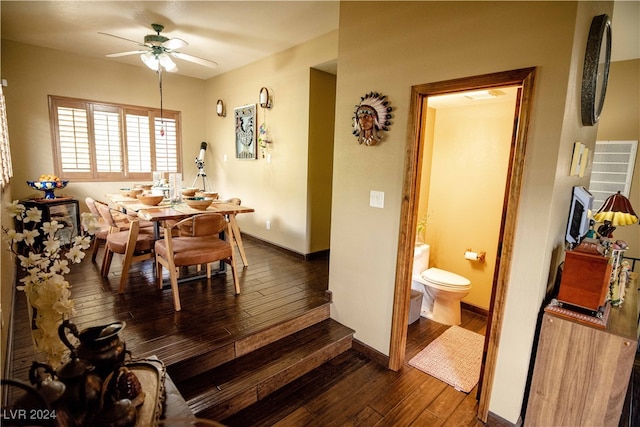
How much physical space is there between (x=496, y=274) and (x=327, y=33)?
2906 millimetres

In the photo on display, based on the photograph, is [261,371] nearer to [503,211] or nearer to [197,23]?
[503,211]

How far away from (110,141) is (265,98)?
8.36ft

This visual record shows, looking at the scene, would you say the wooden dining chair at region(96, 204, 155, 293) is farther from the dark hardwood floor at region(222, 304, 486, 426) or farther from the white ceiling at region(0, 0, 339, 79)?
the white ceiling at region(0, 0, 339, 79)

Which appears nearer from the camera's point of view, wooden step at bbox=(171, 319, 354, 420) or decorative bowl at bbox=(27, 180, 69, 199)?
wooden step at bbox=(171, 319, 354, 420)

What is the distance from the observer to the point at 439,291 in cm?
302

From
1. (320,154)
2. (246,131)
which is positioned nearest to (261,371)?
(320,154)

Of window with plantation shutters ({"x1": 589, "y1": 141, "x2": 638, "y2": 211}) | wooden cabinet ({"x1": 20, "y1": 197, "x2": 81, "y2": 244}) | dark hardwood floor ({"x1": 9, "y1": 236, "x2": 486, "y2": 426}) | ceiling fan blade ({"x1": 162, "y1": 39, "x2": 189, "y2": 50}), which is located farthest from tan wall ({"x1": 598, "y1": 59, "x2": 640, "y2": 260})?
wooden cabinet ({"x1": 20, "y1": 197, "x2": 81, "y2": 244})

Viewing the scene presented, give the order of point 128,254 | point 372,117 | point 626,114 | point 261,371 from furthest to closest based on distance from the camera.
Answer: point 626,114 < point 128,254 < point 372,117 < point 261,371

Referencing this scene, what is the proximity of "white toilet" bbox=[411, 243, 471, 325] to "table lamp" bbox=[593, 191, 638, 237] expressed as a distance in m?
1.21

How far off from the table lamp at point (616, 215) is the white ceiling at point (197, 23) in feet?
4.72

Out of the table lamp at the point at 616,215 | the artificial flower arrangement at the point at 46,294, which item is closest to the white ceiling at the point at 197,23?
the table lamp at the point at 616,215

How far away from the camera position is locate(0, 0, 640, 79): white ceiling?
9.22 ft

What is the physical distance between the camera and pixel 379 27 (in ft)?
7.20

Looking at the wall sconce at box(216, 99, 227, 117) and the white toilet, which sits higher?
the wall sconce at box(216, 99, 227, 117)
